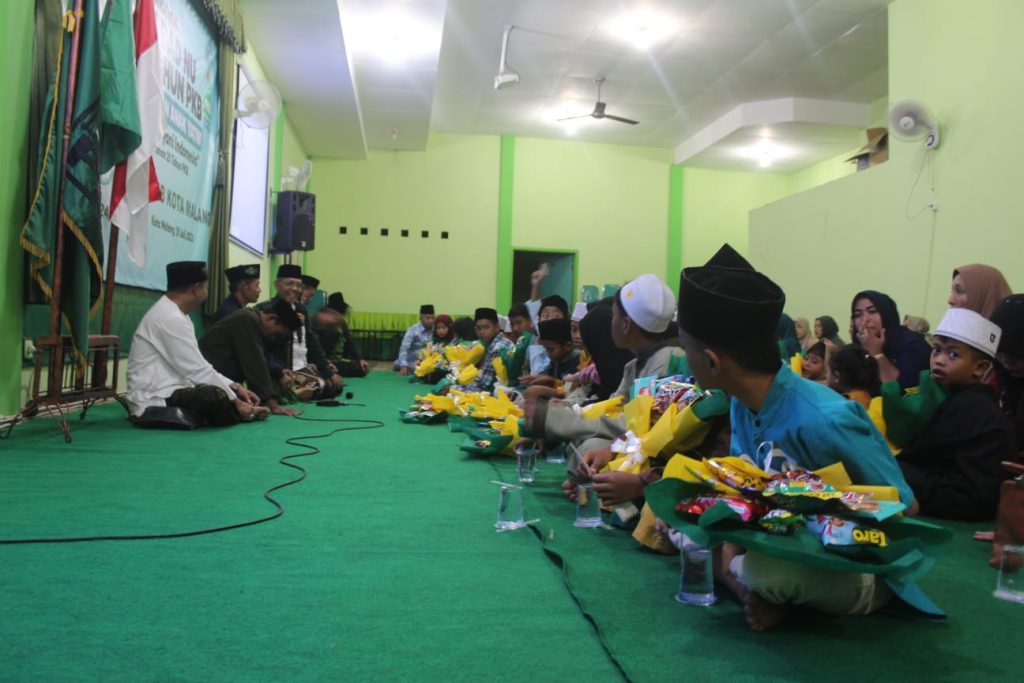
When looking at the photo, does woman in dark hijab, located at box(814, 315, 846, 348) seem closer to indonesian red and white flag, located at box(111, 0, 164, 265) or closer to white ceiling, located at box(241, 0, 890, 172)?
white ceiling, located at box(241, 0, 890, 172)

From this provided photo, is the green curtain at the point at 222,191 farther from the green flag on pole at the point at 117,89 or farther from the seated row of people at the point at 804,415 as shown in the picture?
the seated row of people at the point at 804,415

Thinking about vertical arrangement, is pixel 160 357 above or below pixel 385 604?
above

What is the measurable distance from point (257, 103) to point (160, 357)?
3.10 meters

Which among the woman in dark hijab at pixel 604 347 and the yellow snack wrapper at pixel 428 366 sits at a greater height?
the woman in dark hijab at pixel 604 347

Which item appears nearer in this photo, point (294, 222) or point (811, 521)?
point (811, 521)

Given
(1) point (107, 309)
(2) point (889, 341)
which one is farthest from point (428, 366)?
(2) point (889, 341)

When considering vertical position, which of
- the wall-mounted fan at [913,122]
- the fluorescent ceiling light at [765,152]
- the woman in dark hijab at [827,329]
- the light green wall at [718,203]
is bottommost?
the woman in dark hijab at [827,329]

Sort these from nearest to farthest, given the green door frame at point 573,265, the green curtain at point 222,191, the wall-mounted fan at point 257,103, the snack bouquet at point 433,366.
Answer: the green curtain at point 222,191, the wall-mounted fan at point 257,103, the snack bouquet at point 433,366, the green door frame at point 573,265

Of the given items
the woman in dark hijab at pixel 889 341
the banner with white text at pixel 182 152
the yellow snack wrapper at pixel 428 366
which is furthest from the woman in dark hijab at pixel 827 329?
the banner with white text at pixel 182 152

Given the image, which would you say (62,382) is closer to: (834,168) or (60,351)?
(60,351)

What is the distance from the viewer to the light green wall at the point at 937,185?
4727 mm

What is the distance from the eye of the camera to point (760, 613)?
1.23 metres

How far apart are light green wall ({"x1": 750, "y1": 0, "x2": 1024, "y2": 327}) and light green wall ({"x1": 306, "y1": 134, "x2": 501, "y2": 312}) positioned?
16.4 feet

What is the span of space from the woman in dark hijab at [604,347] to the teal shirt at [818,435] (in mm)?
1564
